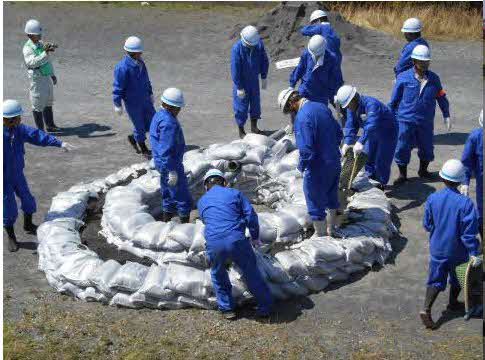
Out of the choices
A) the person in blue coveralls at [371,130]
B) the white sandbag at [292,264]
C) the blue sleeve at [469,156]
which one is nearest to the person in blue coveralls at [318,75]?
the person in blue coveralls at [371,130]

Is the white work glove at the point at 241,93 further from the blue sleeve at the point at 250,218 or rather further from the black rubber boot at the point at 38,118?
the blue sleeve at the point at 250,218

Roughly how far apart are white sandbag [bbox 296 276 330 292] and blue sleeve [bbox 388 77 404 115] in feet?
10.4

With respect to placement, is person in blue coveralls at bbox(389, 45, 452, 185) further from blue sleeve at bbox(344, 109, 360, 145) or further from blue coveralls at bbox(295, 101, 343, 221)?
blue coveralls at bbox(295, 101, 343, 221)

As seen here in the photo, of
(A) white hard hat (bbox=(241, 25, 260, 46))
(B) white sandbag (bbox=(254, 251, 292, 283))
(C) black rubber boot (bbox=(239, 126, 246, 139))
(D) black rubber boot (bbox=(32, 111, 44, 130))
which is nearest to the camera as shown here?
(B) white sandbag (bbox=(254, 251, 292, 283))

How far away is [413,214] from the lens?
952 centimetres

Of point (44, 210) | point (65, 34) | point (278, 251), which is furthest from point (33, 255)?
point (65, 34)

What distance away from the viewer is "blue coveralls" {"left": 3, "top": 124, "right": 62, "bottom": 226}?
885 cm

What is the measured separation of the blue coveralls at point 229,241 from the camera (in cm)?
722

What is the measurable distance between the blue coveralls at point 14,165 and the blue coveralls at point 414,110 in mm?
4130

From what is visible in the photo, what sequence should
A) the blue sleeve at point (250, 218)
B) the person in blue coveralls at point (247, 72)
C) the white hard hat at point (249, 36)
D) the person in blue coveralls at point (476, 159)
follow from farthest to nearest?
the person in blue coveralls at point (247, 72) < the white hard hat at point (249, 36) < the person in blue coveralls at point (476, 159) < the blue sleeve at point (250, 218)

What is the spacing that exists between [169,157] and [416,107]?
321 centimetres

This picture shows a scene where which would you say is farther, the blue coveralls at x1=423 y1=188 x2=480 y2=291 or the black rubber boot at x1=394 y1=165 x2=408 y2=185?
the black rubber boot at x1=394 y1=165 x2=408 y2=185

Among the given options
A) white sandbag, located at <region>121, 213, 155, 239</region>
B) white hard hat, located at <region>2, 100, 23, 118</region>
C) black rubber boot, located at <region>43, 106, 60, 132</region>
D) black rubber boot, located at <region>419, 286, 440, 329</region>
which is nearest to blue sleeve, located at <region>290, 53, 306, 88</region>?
white sandbag, located at <region>121, 213, 155, 239</region>

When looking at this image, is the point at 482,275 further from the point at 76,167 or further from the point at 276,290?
the point at 76,167
